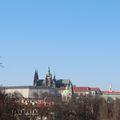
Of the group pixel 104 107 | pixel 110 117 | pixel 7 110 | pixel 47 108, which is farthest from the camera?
pixel 47 108

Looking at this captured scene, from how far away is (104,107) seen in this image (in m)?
86.8

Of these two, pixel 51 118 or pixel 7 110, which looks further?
pixel 51 118

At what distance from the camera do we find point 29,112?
4200 inches

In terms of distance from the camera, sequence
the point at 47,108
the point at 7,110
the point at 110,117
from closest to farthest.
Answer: the point at 7,110 → the point at 110,117 → the point at 47,108

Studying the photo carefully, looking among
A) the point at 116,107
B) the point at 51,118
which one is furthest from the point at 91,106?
the point at 116,107

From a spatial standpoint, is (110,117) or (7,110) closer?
(7,110)

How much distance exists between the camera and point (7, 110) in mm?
57031

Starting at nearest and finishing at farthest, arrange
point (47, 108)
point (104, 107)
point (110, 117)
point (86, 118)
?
point (110, 117)
point (104, 107)
point (86, 118)
point (47, 108)

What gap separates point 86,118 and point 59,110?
5547mm

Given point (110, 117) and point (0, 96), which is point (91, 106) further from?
point (0, 96)

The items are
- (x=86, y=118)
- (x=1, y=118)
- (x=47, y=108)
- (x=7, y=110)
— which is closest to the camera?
(x=1, y=118)

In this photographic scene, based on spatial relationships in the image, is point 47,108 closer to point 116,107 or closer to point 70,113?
point 70,113

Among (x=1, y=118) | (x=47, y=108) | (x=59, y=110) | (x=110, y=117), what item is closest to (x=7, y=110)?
(x=1, y=118)

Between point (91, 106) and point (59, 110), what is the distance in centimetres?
695
